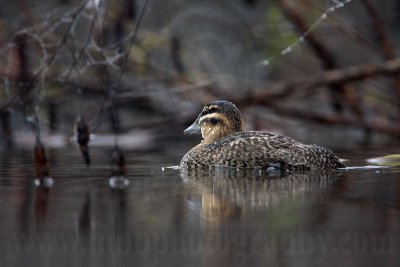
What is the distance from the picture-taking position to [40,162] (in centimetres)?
770

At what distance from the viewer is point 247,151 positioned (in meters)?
9.86

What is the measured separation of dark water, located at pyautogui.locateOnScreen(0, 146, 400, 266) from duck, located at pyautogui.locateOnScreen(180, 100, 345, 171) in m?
0.24

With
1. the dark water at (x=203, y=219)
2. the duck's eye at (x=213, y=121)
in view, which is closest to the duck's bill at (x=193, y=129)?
the duck's eye at (x=213, y=121)

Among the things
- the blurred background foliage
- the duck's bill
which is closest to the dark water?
the duck's bill

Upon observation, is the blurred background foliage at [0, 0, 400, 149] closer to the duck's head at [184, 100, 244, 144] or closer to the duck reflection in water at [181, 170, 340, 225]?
the duck's head at [184, 100, 244, 144]

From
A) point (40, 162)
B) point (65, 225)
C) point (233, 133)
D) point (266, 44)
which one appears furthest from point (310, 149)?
point (266, 44)

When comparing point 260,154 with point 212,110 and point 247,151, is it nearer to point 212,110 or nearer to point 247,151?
point 247,151

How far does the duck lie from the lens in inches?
376

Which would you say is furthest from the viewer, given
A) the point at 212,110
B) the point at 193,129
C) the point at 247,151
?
the point at 193,129

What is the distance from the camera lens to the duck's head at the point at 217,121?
1089 cm

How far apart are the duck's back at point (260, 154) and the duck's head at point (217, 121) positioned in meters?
0.47

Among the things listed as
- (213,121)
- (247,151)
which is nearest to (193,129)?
(213,121)

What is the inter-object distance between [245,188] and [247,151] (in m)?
1.52

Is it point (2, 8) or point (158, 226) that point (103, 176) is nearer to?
point (158, 226)
